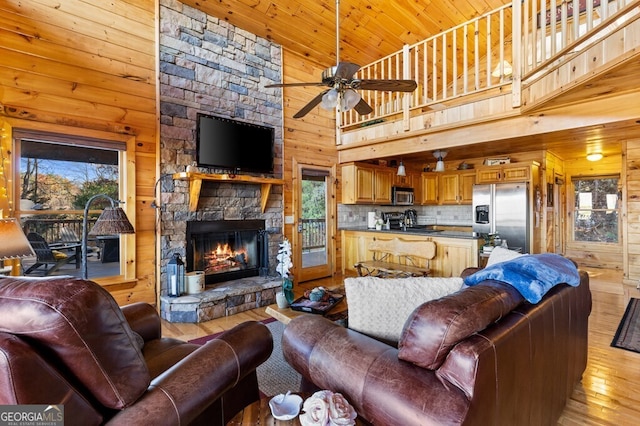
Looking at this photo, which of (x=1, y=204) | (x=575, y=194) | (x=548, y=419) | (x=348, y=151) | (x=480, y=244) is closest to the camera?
(x=548, y=419)

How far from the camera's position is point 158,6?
3723 millimetres

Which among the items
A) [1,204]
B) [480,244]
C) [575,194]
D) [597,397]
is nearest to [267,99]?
[1,204]

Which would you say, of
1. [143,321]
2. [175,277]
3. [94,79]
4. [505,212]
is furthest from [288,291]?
[505,212]

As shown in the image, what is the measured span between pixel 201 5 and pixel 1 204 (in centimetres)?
311

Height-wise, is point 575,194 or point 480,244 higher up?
point 575,194

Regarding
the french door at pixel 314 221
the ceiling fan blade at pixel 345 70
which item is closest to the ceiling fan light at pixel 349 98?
the ceiling fan blade at pixel 345 70

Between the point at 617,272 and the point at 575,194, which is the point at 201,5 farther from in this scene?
the point at 617,272

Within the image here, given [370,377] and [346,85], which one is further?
[346,85]

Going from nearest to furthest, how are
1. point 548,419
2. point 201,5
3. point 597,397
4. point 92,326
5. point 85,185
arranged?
1. point 92,326
2. point 548,419
3. point 597,397
4. point 85,185
5. point 201,5

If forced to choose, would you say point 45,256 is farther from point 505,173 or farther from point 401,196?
point 505,173

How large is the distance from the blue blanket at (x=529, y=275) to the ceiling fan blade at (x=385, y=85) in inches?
67.1

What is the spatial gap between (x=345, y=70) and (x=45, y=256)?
132 inches

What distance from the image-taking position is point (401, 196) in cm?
650

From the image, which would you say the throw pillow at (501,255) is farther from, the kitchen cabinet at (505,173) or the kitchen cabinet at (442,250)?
the kitchen cabinet at (505,173)
